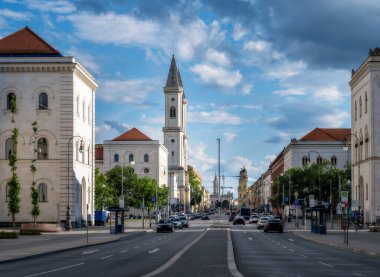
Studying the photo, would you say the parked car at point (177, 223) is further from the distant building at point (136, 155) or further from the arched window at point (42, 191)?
the distant building at point (136, 155)

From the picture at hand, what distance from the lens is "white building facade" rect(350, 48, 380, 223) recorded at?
91875 millimetres

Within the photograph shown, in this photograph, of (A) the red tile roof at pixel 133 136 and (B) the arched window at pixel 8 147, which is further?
(A) the red tile roof at pixel 133 136

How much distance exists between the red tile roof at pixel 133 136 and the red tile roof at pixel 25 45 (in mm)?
84347

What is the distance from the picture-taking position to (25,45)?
8562cm

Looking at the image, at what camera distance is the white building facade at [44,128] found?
8131 cm

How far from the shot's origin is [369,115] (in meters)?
94.1

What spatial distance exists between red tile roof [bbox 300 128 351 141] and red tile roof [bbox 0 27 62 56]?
9352 centimetres

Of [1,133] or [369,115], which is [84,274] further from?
[369,115]


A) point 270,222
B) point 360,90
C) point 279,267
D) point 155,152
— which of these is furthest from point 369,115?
point 155,152

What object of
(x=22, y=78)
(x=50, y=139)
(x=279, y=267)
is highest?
(x=22, y=78)

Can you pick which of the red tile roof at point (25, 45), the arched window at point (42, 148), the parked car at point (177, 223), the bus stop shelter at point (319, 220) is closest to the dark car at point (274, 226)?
the bus stop shelter at point (319, 220)

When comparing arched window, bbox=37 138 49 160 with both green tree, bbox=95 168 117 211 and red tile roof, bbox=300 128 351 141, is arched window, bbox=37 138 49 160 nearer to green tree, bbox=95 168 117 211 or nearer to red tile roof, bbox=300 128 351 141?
green tree, bbox=95 168 117 211

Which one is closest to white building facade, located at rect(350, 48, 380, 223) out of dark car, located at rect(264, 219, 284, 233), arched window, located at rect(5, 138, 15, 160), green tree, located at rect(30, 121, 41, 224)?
dark car, located at rect(264, 219, 284, 233)

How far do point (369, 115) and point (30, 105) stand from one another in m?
41.8
